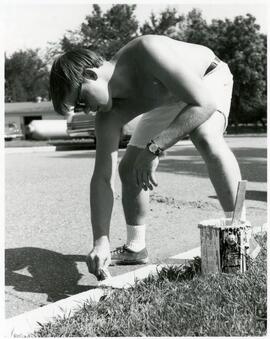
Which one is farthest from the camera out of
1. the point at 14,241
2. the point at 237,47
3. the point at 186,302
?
the point at 237,47

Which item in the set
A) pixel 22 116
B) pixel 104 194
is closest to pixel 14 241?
pixel 104 194

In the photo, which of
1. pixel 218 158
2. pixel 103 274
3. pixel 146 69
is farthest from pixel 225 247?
pixel 146 69

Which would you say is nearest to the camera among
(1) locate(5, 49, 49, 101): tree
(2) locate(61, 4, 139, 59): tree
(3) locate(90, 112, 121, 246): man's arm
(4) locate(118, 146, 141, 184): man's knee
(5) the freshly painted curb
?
(5) the freshly painted curb

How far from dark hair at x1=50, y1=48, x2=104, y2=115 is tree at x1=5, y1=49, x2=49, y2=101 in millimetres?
69587

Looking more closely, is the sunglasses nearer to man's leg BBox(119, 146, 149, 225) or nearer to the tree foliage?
man's leg BBox(119, 146, 149, 225)

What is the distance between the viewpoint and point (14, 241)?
4492mm

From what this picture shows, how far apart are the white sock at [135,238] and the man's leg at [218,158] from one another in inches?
27.5

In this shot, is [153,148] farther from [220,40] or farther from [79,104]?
[220,40]

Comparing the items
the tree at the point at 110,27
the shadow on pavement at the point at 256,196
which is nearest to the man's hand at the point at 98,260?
the shadow on pavement at the point at 256,196

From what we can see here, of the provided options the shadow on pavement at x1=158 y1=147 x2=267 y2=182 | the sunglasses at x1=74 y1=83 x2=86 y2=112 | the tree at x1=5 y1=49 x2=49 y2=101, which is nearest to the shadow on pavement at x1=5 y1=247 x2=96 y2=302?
the sunglasses at x1=74 y1=83 x2=86 y2=112

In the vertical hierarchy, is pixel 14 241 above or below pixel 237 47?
below

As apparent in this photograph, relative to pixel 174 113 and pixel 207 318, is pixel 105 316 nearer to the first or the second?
pixel 207 318

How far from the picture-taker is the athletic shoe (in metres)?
3.72

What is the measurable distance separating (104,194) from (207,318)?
49.6 inches
